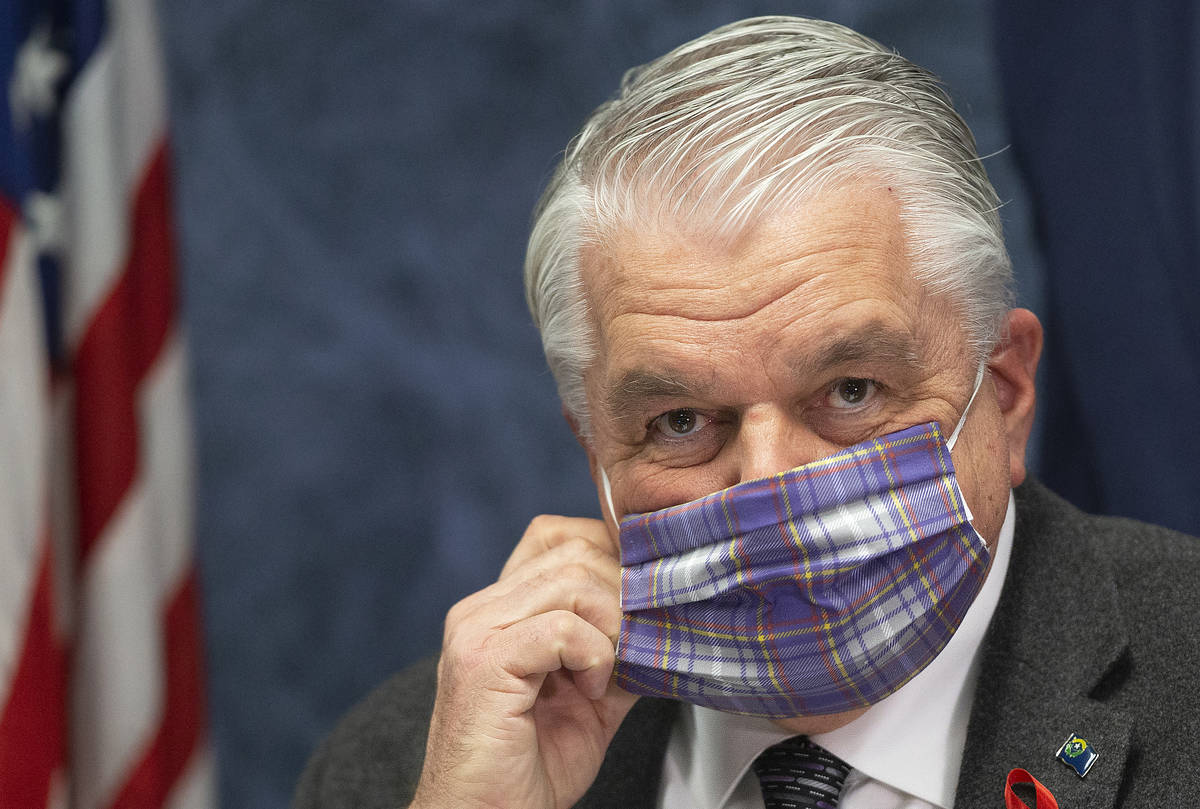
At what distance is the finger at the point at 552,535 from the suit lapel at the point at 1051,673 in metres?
0.60

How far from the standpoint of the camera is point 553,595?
5.97ft

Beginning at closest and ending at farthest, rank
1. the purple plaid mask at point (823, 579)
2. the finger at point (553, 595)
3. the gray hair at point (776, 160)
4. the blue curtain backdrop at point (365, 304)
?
1. the purple plaid mask at point (823, 579)
2. the gray hair at point (776, 160)
3. the finger at point (553, 595)
4. the blue curtain backdrop at point (365, 304)

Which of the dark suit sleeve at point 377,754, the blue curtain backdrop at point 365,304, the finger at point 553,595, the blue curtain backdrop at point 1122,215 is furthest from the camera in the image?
the blue curtain backdrop at point 365,304

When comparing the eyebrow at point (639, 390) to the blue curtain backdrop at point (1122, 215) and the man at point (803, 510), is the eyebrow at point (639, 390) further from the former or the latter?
the blue curtain backdrop at point (1122, 215)

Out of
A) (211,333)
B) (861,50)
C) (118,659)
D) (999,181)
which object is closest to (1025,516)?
(861,50)

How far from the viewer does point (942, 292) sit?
5.71ft

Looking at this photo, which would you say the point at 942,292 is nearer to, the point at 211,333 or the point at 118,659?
the point at 118,659

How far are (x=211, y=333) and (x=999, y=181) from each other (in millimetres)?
2187

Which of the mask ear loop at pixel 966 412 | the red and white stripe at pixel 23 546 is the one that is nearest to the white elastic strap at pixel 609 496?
the mask ear loop at pixel 966 412

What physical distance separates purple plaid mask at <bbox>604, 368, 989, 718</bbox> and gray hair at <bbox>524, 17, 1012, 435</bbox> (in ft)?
0.94

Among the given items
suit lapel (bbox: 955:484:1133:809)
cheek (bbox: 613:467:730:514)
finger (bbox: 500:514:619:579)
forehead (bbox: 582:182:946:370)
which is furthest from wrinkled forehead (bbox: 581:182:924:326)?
suit lapel (bbox: 955:484:1133:809)

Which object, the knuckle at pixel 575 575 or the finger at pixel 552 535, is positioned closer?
the knuckle at pixel 575 575

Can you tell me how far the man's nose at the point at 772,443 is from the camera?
165cm

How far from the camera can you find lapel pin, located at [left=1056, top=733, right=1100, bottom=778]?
173 cm
